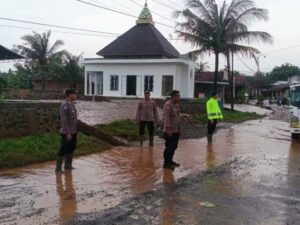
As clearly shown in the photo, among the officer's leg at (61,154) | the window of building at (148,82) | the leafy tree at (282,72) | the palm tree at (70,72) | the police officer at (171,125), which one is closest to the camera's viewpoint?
the officer's leg at (61,154)

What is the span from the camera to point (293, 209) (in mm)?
7109

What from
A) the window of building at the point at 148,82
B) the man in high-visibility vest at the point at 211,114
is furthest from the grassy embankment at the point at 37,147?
the window of building at the point at 148,82

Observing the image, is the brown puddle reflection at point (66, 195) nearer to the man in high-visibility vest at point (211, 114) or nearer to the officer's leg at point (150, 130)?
the officer's leg at point (150, 130)

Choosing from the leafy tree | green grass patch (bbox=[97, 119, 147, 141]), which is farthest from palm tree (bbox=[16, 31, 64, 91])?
the leafy tree

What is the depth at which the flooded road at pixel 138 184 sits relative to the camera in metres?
6.67

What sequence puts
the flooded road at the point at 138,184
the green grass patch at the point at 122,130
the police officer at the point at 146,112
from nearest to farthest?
the flooded road at the point at 138,184
the police officer at the point at 146,112
the green grass patch at the point at 122,130

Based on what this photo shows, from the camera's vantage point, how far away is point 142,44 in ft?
114

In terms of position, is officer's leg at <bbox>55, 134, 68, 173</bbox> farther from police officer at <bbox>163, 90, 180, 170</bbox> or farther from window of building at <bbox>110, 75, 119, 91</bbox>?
window of building at <bbox>110, 75, 119, 91</bbox>

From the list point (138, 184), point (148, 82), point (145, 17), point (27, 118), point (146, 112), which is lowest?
point (138, 184)

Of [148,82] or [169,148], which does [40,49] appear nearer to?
[148,82]

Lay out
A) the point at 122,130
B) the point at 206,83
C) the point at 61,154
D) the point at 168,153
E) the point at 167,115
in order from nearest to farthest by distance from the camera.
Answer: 1. the point at 61,154
2. the point at 167,115
3. the point at 168,153
4. the point at 122,130
5. the point at 206,83

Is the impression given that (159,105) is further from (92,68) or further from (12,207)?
(12,207)

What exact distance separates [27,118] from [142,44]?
74.9ft

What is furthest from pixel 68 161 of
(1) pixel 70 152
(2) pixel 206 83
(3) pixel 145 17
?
(2) pixel 206 83
